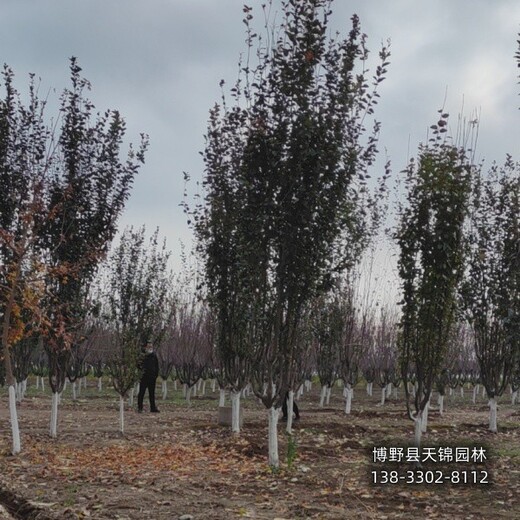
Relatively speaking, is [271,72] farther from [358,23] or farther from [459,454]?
[459,454]

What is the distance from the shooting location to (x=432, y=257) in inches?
412

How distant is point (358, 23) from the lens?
33.9 ft

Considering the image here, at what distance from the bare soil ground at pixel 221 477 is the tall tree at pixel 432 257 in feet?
4.69

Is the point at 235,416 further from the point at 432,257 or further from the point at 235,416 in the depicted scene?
the point at 432,257

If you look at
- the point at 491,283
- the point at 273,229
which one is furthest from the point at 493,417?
the point at 273,229

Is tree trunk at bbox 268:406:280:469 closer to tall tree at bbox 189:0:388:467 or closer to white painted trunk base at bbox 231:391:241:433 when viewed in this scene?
tall tree at bbox 189:0:388:467

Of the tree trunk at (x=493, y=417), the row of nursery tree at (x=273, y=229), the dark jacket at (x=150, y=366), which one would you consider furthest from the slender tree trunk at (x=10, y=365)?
the tree trunk at (x=493, y=417)

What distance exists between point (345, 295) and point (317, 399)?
930 cm

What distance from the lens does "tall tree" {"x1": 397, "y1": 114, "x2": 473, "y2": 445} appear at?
10.4m

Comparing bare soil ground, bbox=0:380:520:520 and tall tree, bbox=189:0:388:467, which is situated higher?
tall tree, bbox=189:0:388:467

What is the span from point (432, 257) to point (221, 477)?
14.3 feet

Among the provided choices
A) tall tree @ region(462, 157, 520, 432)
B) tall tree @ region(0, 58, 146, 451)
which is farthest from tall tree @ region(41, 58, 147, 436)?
tall tree @ region(462, 157, 520, 432)

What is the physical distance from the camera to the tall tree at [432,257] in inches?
409

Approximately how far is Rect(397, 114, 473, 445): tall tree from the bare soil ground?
143cm
